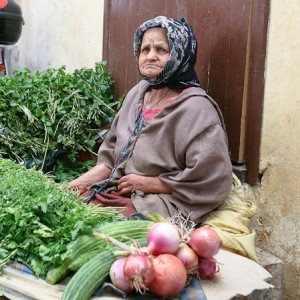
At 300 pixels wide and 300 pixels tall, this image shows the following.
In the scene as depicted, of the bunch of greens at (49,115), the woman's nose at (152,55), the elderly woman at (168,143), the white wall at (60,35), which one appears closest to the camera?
the elderly woman at (168,143)

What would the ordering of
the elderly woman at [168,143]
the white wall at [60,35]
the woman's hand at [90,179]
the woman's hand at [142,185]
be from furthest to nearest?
the white wall at [60,35] < the woman's hand at [90,179] < the woman's hand at [142,185] < the elderly woman at [168,143]

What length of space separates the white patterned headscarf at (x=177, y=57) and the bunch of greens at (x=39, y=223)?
1.03 m

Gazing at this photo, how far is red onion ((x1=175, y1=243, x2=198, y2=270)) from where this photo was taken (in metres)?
2.58

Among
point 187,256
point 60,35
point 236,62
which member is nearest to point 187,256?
point 187,256

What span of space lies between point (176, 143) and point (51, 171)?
1.75 metres

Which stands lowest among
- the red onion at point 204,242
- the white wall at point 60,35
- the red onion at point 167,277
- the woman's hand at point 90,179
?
the woman's hand at point 90,179

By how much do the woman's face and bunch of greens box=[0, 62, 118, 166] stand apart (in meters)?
1.41

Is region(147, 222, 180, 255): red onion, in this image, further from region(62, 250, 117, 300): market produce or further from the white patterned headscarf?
the white patterned headscarf

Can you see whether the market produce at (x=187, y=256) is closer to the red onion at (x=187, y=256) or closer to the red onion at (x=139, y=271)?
the red onion at (x=187, y=256)

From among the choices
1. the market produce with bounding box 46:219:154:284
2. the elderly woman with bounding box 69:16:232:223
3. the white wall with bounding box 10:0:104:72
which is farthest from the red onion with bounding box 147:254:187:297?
the white wall with bounding box 10:0:104:72

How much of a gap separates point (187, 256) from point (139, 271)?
0.94ft

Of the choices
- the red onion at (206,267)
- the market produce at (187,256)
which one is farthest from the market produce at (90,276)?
the red onion at (206,267)

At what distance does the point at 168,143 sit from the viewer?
11.9 feet

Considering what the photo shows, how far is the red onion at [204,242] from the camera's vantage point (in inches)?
103
